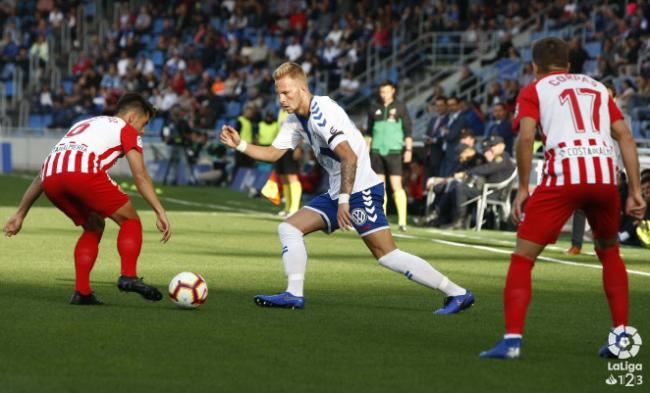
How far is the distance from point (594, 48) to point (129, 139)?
2091 centimetres

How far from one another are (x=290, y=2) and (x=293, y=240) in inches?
1287

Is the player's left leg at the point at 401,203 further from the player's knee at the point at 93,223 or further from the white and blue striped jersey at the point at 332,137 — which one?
the player's knee at the point at 93,223

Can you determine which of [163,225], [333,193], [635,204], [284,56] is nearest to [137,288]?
[163,225]

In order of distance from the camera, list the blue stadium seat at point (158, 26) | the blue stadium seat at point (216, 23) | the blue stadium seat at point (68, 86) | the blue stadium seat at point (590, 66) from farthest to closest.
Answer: the blue stadium seat at point (158, 26) < the blue stadium seat at point (68, 86) < the blue stadium seat at point (216, 23) < the blue stadium seat at point (590, 66)

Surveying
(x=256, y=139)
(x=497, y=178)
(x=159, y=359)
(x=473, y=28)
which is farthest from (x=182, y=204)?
(x=159, y=359)

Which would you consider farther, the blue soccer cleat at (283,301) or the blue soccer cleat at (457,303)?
the blue soccer cleat at (283,301)

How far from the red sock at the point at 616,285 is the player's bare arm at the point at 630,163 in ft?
0.90

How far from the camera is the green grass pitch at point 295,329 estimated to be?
7.56 m

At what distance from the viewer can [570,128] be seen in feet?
27.2

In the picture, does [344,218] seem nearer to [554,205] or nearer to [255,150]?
[255,150]

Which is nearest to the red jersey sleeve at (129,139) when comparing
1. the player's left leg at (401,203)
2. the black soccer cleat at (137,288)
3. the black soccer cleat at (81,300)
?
the black soccer cleat at (137,288)

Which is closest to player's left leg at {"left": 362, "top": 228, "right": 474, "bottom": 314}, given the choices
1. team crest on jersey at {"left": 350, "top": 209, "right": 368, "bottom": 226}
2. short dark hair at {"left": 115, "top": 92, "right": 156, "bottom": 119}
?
team crest on jersey at {"left": 350, "top": 209, "right": 368, "bottom": 226}

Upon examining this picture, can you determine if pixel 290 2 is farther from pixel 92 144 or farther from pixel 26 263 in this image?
pixel 92 144

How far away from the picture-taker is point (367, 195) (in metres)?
10.5
